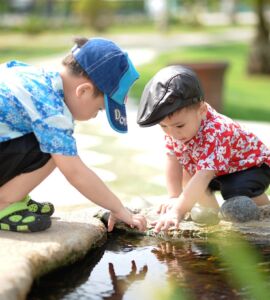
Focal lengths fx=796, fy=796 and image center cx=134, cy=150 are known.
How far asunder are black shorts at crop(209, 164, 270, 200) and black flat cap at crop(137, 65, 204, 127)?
16.3 inches

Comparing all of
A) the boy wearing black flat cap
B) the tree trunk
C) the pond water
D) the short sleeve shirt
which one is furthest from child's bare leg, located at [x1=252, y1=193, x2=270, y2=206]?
the tree trunk

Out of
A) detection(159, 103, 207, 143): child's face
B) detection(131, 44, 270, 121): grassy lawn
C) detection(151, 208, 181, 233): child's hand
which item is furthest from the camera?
detection(131, 44, 270, 121): grassy lawn

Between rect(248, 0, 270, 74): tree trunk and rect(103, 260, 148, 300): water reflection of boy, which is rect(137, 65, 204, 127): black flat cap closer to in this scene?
rect(103, 260, 148, 300): water reflection of boy

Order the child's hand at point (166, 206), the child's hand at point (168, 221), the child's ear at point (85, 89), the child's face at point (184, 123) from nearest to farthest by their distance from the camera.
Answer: the child's ear at point (85, 89) < the child's hand at point (168, 221) < the child's face at point (184, 123) < the child's hand at point (166, 206)

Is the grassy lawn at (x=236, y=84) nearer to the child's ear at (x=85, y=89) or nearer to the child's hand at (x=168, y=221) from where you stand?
the child's hand at (x=168, y=221)

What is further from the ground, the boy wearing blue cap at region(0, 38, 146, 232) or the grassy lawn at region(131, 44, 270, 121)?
the grassy lawn at region(131, 44, 270, 121)

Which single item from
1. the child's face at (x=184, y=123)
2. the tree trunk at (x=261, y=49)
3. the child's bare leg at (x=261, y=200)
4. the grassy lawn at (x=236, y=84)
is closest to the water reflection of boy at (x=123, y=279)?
the child's face at (x=184, y=123)

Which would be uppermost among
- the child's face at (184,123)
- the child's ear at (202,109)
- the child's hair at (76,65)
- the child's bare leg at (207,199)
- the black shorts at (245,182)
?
the child's hair at (76,65)

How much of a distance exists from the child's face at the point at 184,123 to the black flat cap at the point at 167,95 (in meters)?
0.04

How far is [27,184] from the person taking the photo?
2.96 meters

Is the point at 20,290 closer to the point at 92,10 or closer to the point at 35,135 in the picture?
the point at 35,135

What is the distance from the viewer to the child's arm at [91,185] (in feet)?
9.39

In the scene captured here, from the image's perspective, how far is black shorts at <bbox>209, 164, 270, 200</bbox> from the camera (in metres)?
3.40

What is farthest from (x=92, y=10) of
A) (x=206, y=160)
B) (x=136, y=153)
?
(x=206, y=160)
